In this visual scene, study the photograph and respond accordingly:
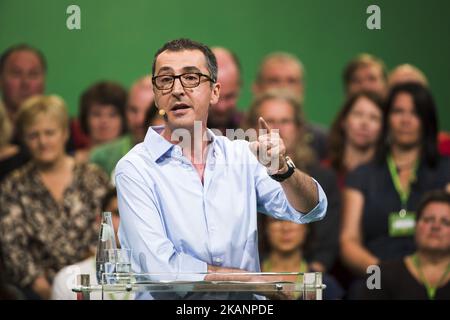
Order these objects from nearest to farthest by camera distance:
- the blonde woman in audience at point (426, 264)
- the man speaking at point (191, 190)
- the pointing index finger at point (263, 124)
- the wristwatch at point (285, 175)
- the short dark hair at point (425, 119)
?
the pointing index finger at point (263, 124), the wristwatch at point (285, 175), the man speaking at point (191, 190), the blonde woman in audience at point (426, 264), the short dark hair at point (425, 119)

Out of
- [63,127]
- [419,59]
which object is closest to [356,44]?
[419,59]

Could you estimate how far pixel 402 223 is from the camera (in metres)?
6.20

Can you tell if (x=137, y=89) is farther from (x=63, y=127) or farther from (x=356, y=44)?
(x=356, y=44)

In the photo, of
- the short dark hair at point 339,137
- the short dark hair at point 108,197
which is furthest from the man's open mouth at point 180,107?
the short dark hair at point 339,137

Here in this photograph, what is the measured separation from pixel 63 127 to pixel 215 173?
9.29 ft

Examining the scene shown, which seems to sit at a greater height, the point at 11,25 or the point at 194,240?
the point at 11,25

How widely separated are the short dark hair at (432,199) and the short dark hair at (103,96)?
1.95m

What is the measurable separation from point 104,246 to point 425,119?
10.2 feet

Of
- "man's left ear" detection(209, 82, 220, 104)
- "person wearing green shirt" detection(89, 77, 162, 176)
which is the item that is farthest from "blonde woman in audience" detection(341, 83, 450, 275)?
"man's left ear" detection(209, 82, 220, 104)

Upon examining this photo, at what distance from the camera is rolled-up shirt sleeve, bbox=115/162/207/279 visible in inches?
144

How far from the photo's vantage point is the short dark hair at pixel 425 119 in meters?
6.34

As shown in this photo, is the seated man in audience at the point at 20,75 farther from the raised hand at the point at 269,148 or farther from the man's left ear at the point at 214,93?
the raised hand at the point at 269,148

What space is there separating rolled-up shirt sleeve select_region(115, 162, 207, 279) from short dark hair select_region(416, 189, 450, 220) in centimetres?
262
